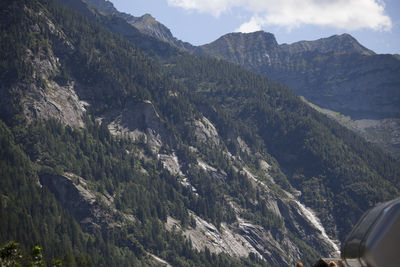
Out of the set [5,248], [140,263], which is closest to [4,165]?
[140,263]

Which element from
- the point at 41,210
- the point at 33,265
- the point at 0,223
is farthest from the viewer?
the point at 41,210

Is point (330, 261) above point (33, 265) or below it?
above

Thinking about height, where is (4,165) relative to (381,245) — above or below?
below

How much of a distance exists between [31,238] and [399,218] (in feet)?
478

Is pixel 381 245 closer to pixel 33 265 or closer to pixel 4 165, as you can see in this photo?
pixel 33 265

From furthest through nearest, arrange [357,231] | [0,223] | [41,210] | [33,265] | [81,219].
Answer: [81,219], [41,210], [0,223], [33,265], [357,231]

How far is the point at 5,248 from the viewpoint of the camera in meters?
19.9

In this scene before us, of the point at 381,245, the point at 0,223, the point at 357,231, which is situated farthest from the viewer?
the point at 0,223

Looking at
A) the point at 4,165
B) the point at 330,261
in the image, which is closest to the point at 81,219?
the point at 4,165

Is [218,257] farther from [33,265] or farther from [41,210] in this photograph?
[33,265]

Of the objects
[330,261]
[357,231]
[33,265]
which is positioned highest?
[357,231]

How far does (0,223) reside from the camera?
136 m

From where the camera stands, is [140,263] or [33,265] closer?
[33,265]

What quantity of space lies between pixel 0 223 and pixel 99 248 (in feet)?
140
